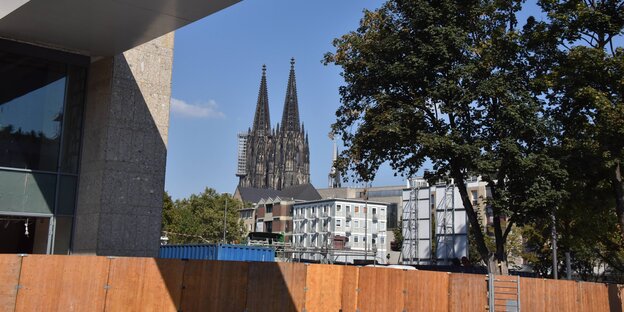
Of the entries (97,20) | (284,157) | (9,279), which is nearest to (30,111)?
(97,20)

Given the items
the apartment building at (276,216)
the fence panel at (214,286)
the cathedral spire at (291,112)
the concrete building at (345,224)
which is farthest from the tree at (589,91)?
the cathedral spire at (291,112)

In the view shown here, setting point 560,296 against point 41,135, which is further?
point 560,296

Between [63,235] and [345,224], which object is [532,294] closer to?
[63,235]

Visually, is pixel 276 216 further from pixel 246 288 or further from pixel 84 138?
pixel 84 138

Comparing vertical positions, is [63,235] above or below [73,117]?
below

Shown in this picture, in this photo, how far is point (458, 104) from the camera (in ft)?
77.6

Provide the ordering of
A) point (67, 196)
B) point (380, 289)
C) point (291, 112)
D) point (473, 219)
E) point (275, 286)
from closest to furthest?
point (67, 196) < point (275, 286) < point (380, 289) < point (473, 219) < point (291, 112)

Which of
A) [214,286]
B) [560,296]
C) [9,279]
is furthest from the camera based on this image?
[560,296]

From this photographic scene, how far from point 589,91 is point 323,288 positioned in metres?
11.1

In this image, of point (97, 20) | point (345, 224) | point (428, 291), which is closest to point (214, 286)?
point (428, 291)

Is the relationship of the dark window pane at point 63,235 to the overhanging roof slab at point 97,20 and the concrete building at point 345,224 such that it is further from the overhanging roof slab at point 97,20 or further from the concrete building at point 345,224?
the concrete building at point 345,224

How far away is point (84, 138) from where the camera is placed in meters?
15.7

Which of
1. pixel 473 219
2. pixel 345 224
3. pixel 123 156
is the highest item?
pixel 345 224

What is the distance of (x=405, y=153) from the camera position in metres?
26.0
